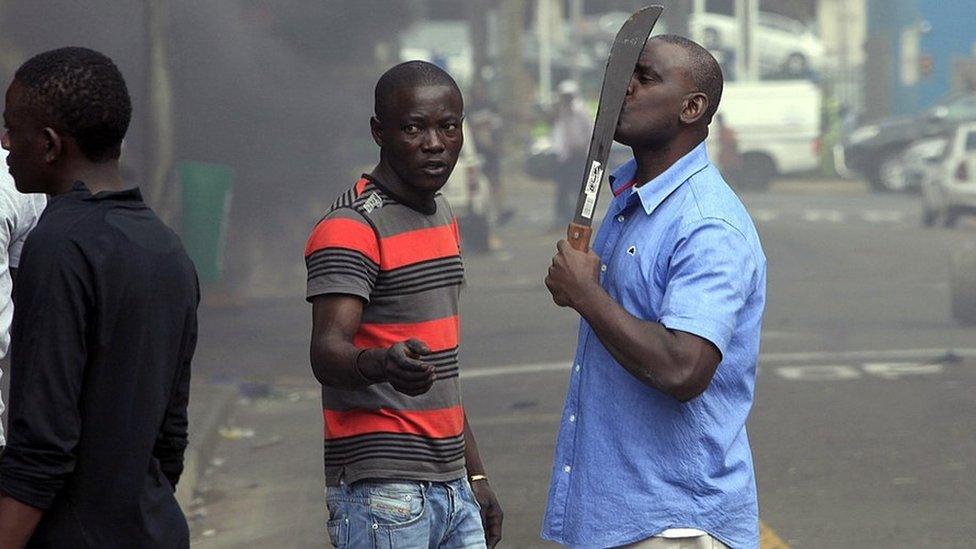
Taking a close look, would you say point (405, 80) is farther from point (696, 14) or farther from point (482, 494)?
point (696, 14)

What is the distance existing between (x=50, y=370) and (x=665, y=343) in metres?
1.07

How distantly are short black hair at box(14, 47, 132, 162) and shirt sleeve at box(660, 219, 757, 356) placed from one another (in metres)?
1.02

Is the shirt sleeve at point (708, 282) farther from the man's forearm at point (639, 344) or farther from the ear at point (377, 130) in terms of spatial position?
the ear at point (377, 130)

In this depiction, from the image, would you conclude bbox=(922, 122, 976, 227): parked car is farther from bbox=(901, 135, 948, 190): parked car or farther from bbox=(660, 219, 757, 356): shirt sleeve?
bbox=(660, 219, 757, 356): shirt sleeve

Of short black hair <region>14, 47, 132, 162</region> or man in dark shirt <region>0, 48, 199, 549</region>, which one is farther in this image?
short black hair <region>14, 47, 132, 162</region>

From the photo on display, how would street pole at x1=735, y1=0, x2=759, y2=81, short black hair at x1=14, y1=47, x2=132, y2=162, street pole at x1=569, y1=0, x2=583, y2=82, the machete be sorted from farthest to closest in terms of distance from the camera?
1. street pole at x1=569, y1=0, x2=583, y2=82
2. street pole at x1=735, y1=0, x2=759, y2=81
3. the machete
4. short black hair at x1=14, y1=47, x2=132, y2=162

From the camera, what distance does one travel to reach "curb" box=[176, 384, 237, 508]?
7039mm

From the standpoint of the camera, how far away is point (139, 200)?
280 cm

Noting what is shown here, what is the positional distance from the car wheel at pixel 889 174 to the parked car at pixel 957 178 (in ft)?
1.51

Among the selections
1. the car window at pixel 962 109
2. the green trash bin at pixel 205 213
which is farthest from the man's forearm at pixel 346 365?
the car window at pixel 962 109

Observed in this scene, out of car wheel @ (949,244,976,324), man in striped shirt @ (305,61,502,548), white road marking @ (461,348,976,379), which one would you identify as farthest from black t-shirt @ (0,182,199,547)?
car wheel @ (949,244,976,324)

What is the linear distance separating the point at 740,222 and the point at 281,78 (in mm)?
13252

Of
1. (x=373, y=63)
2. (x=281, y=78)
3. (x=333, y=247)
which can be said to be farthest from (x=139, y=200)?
(x=373, y=63)

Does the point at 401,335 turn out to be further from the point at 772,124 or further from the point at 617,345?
the point at 772,124
